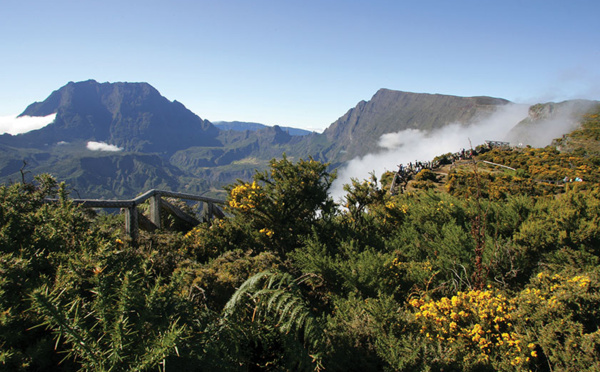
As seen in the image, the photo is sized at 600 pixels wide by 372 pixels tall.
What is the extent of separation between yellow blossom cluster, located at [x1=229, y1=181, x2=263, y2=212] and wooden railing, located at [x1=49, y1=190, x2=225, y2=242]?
1298 millimetres

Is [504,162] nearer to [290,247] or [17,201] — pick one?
[290,247]

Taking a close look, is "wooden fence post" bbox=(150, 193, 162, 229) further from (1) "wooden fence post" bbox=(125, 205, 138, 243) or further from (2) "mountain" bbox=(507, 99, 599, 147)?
(2) "mountain" bbox=(507, 99, 599, 147)

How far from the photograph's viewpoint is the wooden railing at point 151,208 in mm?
4146

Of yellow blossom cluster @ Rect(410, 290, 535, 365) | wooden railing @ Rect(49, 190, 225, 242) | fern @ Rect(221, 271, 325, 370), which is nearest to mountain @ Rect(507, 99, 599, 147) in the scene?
wooden railing @ Rect(49, 190, 225, 242)

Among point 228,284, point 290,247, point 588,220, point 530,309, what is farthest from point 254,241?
point 588,220

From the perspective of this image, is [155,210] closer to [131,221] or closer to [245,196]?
[131,221]

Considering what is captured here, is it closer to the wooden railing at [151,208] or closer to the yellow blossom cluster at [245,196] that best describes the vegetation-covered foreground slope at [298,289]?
the yellow blossom cluster at [245,196]

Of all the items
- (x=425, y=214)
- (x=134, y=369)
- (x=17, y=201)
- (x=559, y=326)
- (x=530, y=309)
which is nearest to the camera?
(x=134, y=369)

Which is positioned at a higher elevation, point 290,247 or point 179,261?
point 179,261

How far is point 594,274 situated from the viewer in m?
3.36

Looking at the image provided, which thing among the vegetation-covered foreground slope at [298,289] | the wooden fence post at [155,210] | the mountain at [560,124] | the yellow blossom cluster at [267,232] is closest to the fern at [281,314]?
the vegetation-covered foreground slope at [298,289]

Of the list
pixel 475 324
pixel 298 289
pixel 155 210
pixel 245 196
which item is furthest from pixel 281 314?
pixel 155 210

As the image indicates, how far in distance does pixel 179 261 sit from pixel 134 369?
2509 mm

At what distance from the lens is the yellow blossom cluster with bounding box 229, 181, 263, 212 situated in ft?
18.0
